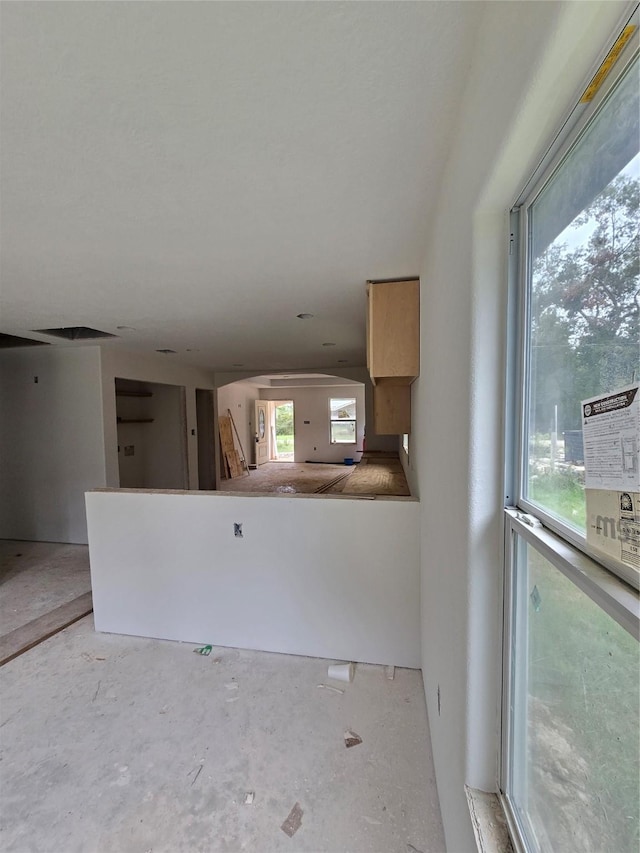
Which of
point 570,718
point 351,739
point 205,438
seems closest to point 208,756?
point 351,739

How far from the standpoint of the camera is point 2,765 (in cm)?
172

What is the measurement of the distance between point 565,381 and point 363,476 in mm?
3450

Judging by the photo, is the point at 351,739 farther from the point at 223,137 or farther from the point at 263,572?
the point at 223,137

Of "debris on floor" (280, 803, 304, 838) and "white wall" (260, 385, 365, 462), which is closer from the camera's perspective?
"debris on floor" (280, 803, 304, 838)

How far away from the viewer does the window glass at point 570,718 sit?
51 cm

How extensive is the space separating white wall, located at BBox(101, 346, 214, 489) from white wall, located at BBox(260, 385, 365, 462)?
493 cm

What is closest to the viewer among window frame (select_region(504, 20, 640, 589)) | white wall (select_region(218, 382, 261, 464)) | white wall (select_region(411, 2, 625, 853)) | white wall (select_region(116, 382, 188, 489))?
white wall (select_region(411, 2, 625, 853))

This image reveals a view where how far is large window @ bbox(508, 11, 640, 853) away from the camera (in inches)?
19.4

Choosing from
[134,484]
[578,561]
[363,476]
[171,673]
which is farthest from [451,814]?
[134,484]

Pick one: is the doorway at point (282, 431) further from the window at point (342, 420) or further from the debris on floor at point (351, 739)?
the debris on floor at point (351, 739)

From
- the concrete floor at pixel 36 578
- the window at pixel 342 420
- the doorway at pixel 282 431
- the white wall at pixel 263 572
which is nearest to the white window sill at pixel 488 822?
the white wall at pixel 263 572

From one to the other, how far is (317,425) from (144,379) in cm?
711

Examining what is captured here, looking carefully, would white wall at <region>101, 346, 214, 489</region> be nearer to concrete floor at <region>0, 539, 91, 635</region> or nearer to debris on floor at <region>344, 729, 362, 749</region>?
concrete floor at <region>0, 539, 91, 635</region>

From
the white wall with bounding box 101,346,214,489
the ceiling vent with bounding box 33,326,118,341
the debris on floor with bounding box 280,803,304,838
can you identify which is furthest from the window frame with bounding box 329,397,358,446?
the debris on floor with bounding box 280,803,304,838
